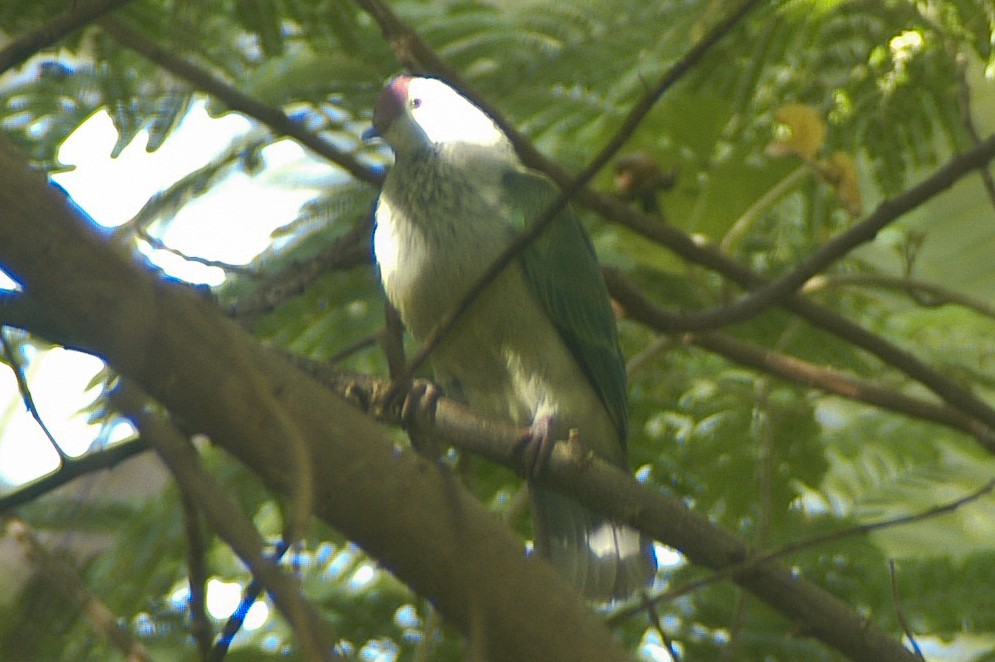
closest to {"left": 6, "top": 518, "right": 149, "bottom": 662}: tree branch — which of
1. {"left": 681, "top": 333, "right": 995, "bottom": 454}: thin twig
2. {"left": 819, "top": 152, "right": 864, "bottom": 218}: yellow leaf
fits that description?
{"left": 681, "top": 333, "right": 995, "bottom": 454}: thin twig

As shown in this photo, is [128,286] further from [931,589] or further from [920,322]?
[920,322]

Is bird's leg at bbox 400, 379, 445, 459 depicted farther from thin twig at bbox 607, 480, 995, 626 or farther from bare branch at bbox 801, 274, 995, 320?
bare branch at bbox 801, 274, 995, 320

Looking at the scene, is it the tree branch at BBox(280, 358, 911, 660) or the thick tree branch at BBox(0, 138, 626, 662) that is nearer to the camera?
the thick tree branch at BBox(0, 138, 626, 662)

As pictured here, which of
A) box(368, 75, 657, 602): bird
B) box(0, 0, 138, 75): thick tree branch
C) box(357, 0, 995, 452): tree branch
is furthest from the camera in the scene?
box(368, 75, 657, 602): bird

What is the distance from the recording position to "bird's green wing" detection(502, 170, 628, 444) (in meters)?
2.84

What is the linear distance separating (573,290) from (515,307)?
0.17m

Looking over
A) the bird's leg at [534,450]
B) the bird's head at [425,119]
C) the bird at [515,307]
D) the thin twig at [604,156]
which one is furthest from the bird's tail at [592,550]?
the thin twig at [604,156]

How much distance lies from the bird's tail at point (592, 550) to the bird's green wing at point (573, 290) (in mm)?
265

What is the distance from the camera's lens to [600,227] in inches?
141

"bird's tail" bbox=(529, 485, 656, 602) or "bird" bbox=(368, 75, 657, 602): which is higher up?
"bird" bbox=(368, 75, 657, 602)

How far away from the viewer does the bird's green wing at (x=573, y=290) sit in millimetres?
2844

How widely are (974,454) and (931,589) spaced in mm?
844

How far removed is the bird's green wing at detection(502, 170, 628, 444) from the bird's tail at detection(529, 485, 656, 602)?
27 centimetres

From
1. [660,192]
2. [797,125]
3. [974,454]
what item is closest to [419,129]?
[660,192]
